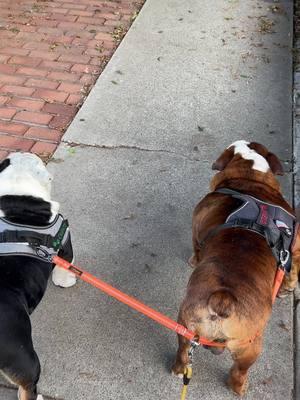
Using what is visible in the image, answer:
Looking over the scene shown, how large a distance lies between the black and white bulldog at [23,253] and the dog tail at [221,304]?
866 mm

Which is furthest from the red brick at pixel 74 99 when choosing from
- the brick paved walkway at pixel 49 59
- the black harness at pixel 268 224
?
the black harness at pixel 268 224

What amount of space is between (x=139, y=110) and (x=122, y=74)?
77 centimetres

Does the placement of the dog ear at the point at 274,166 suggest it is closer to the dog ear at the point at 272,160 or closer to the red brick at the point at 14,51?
the dog ear at the point at 272,160

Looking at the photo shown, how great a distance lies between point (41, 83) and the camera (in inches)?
214

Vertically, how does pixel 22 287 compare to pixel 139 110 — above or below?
above

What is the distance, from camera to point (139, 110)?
521 cm

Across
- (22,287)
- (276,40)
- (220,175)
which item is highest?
(22,287)

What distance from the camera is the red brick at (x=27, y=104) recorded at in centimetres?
506

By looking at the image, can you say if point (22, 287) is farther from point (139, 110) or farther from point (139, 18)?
point (139, 18)

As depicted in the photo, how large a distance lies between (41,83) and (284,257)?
12.0 ft

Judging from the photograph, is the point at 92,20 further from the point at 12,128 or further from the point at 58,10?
the point at 12,128

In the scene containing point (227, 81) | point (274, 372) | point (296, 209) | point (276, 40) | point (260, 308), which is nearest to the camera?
point (260, 308)

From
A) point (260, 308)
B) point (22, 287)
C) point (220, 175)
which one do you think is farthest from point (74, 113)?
point (260, 308)

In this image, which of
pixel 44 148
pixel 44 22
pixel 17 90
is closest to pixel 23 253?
pixel 44 148
